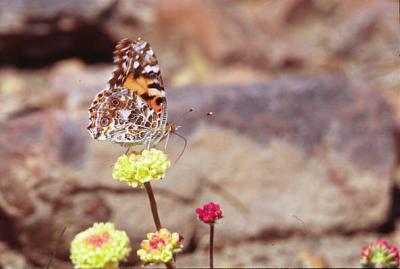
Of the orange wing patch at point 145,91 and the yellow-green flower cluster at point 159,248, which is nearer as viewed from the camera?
the yellow-green flower cluster at point 159,248

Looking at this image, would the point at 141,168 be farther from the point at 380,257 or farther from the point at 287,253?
the point at 287,253

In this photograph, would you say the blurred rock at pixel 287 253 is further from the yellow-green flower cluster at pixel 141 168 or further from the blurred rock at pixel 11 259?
the yellow-green flower cluster at pixel 141 168

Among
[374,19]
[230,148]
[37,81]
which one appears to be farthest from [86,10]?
[374,19]

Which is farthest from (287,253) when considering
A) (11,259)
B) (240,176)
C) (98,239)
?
(98,239)

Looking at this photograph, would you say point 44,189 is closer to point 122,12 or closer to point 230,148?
point 230,148

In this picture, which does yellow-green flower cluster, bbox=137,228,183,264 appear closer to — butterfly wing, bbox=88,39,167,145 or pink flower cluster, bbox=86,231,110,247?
pink flower cluster, bbox=86,231,110,247

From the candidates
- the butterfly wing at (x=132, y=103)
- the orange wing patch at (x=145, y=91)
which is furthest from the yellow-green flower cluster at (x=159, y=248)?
the orange wing patch at (x=145, y=91)

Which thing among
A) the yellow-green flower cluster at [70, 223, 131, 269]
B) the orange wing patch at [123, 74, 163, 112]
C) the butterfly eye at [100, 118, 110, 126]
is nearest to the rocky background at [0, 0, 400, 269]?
the orange wing patch at [123, 74, 163, 112]
